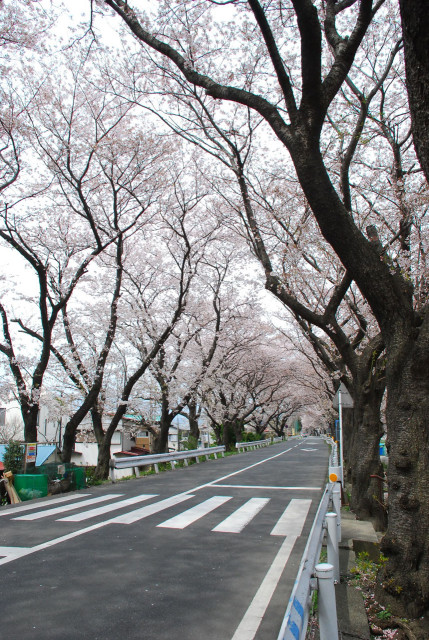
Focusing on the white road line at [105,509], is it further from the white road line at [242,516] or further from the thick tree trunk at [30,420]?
the thick tree trunk at [30,420]

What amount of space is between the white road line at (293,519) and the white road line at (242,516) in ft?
1.82

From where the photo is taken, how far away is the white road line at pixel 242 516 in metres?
7.40

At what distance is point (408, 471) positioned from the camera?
4.59 meters

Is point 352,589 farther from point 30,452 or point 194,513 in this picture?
point 30,452

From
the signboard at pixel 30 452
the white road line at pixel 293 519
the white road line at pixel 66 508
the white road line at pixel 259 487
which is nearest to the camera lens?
the white road line at pixel 293 519

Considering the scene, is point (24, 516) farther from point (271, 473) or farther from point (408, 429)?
point (271, 473)

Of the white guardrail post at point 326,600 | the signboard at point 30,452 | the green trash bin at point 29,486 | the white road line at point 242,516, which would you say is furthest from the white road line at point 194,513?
the white guardrail post at point 326,600

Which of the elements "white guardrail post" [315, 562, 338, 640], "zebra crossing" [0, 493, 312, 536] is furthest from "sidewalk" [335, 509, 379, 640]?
"white guardrail post" [315, 562, 338, 640]

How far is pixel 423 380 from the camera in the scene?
461cm

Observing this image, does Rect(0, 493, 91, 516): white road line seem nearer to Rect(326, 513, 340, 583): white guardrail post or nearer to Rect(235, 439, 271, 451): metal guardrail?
Rect(326, 513, 340, 583): white guardrail post

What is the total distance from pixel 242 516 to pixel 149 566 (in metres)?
3.47

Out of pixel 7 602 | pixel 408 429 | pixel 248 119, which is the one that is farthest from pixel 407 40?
pixel 248 119

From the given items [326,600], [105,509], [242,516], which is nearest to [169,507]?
[105,509]

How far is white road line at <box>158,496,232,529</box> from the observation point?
7.54 meters
